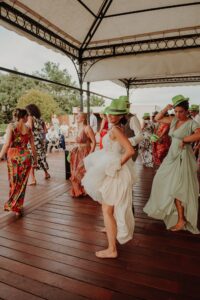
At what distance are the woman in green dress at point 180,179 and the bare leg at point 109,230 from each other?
36.2 inches

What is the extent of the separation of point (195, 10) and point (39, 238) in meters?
4.46

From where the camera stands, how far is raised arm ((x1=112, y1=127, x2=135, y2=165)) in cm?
202

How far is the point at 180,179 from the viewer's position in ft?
9.20

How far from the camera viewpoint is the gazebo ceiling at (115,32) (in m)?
3.97

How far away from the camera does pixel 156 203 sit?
306cm

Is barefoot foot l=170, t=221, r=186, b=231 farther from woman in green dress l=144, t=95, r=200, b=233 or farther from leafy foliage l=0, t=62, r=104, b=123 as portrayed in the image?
leafy foliage l=0, t=62, r=104, b=123

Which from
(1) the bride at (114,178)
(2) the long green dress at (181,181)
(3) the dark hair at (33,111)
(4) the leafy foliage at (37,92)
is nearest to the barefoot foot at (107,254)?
(1) the bride at (114,178)

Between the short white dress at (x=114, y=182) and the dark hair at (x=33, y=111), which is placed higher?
the dark hair at (x=33, y=111)

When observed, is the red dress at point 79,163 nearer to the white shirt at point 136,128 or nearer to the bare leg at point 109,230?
the white shirt at point 136,128

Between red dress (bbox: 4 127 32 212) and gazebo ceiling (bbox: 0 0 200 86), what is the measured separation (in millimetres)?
1842

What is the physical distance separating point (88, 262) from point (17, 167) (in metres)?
1.68

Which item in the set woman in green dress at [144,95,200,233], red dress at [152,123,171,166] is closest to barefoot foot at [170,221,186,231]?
woman in green dress at [144,95,200,233]

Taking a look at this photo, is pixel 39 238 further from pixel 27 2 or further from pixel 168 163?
pixel 27 2

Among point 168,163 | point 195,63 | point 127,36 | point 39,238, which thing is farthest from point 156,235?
point 127,36
